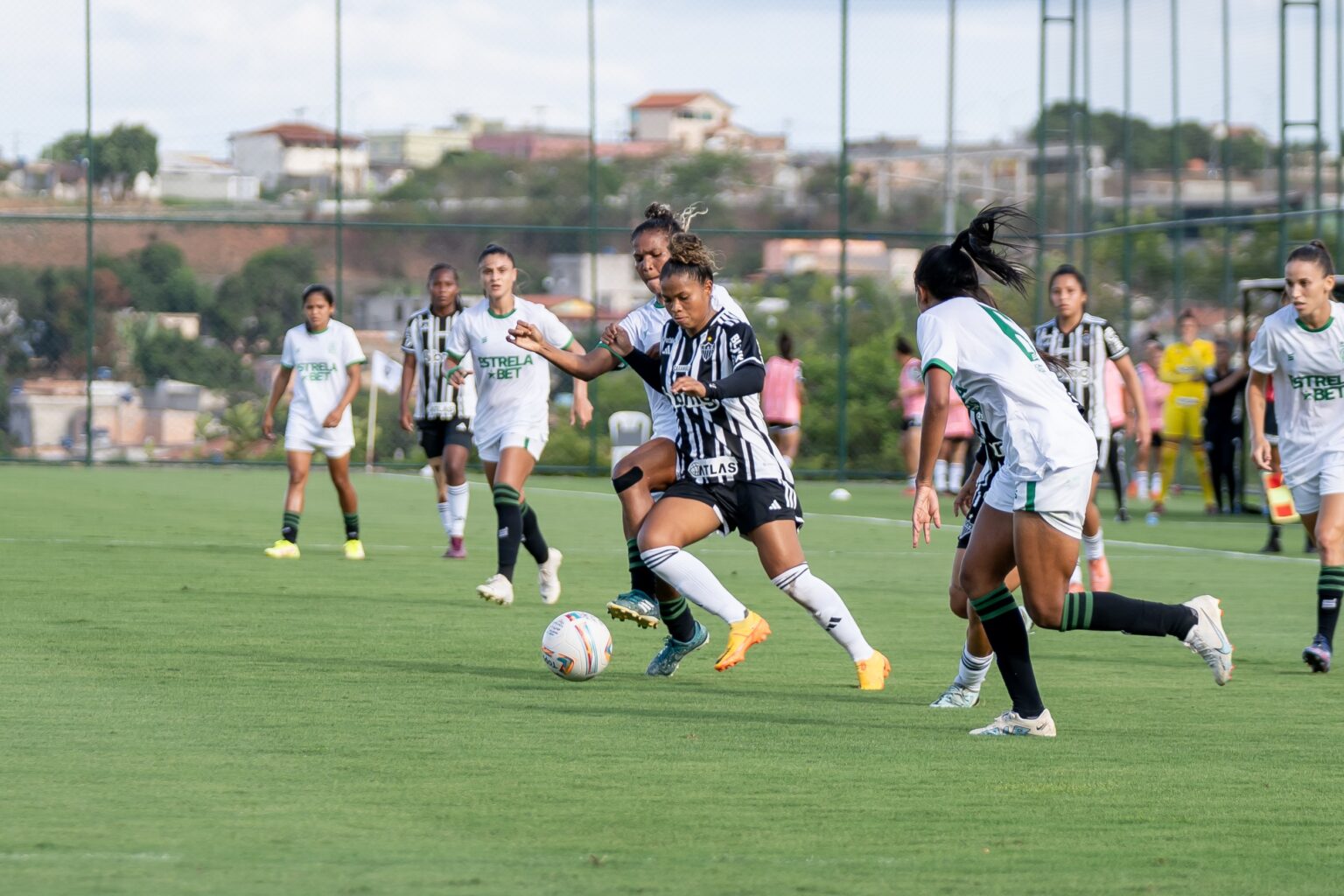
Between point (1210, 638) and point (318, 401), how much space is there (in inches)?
351

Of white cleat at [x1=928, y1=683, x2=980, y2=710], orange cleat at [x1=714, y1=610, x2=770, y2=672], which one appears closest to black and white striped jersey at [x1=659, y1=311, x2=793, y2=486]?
orange cleat at [x1=714, y1=610, x2=770, y2=672]

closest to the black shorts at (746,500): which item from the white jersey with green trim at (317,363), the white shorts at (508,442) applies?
the white shorts at (508,442)

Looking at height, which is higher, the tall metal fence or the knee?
the tall metal fence

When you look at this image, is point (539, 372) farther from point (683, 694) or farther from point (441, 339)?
point (683, 694)

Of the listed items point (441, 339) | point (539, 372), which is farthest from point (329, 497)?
point (539, 372)

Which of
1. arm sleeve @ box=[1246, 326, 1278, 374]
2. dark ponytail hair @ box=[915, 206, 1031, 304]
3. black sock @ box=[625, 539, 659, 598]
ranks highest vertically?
dark ponytail hair @ box=[915, 206, 1031, 304]

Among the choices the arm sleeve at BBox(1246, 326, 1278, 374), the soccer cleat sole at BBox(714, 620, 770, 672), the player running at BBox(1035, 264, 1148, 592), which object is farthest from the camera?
the player running at BBox(1035, 264, 1148, 592)

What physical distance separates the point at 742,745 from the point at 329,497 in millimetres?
15343

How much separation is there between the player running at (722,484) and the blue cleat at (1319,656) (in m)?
2.38

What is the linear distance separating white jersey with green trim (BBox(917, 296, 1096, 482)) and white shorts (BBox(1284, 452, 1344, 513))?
3073 mm

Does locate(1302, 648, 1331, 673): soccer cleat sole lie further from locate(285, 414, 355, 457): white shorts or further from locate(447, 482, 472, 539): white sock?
locate(285, 414, 355, 457): white shorts

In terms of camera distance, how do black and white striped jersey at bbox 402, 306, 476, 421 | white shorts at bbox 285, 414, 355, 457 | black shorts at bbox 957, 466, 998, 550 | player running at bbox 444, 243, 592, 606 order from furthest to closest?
white shorts at bbox 285, 414, 355, 457 < black and white striped jersey at bbox 402, 306, 476, 421 < player running at bbox 444, 243, 592, 606 < black shorts at bbox 957, 466, 998, 550

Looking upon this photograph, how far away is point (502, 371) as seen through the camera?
39.4ft

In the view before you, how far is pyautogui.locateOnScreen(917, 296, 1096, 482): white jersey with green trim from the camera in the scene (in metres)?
6.68
